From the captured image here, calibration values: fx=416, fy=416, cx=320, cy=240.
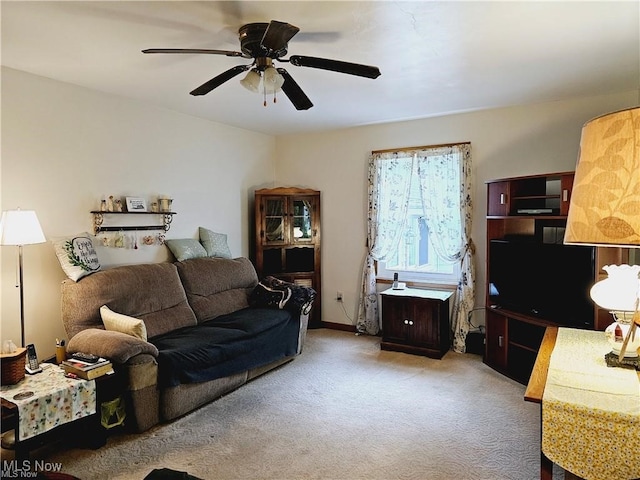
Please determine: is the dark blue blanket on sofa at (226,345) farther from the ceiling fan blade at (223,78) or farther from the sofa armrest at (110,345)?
the ceiling fan blade at (223,78)

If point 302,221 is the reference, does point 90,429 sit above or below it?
below

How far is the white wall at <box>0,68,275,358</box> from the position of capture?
10.2 feet

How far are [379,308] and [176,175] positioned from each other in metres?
2.86

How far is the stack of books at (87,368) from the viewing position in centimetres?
257

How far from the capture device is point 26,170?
316 cm

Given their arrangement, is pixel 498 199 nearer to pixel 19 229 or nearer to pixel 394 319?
pixel 394 319

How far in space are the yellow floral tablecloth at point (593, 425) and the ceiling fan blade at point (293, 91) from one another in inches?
83.6

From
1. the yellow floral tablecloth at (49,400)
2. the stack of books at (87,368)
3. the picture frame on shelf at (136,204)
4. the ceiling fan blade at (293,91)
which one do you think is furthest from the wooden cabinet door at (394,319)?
the yellow floral tablecloth at (49,400)

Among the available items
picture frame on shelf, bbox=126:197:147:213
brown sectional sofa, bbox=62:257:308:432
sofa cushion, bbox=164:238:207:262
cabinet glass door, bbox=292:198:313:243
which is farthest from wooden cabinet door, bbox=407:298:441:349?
picture frame on shelf, bbox=126:197:147:213

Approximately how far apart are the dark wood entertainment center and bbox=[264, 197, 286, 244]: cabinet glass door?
2.50 metres

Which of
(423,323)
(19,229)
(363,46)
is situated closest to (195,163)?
(19,229)

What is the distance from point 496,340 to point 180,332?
292 cm

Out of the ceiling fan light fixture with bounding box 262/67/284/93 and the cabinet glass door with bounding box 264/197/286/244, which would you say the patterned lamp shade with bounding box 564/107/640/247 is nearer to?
the ceiling fan light fixture with bounding box 262/67/284/93

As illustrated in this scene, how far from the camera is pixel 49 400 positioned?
236cm
